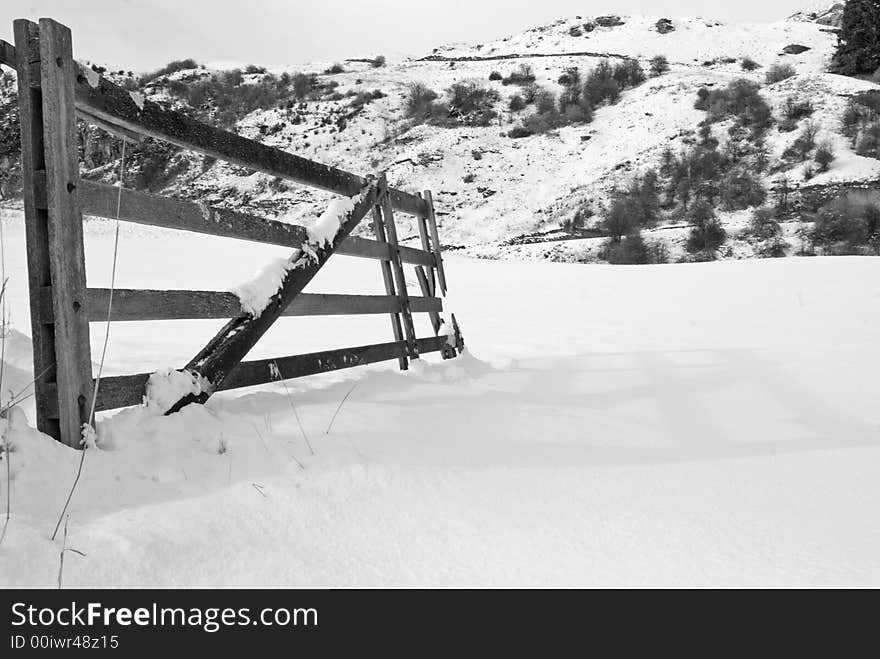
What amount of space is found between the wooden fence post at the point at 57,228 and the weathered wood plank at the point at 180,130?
12 cm

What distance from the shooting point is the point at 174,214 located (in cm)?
256

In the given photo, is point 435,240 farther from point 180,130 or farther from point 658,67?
point 658,67

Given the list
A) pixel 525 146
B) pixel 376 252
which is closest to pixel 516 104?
pixel 525 146

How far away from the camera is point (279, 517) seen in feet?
6.22

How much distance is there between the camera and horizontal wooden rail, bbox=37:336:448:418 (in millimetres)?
2178

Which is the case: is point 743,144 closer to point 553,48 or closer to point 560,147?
point 560,147

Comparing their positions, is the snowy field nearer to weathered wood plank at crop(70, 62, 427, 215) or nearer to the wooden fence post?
the wooden fence post

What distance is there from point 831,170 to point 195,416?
19602mm

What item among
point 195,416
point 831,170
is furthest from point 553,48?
point 195,416

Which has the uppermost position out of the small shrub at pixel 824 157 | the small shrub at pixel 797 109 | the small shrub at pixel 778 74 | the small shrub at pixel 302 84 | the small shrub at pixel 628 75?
the small shrub at pixel 302 84

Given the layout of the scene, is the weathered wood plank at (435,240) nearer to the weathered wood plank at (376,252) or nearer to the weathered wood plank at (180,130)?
the weathered wood plank at (376,252)

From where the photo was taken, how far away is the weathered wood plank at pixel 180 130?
2.25m

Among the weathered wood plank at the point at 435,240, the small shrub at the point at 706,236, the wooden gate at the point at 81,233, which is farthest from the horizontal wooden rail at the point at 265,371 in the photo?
the small shrub at the point at 706,236

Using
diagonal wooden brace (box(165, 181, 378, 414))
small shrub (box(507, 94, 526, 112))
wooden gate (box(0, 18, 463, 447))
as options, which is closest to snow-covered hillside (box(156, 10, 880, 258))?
small shrub (box(507, 94, 526, 112))
